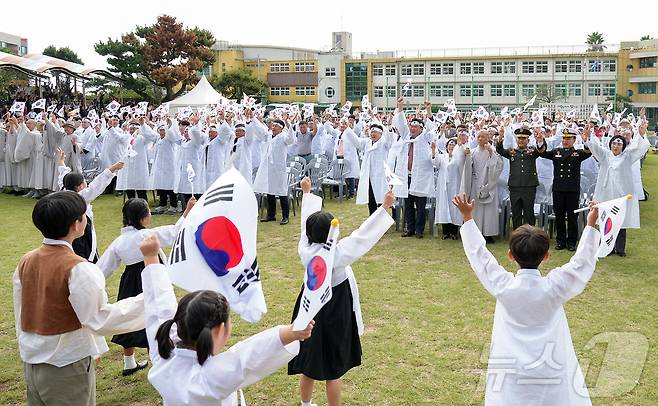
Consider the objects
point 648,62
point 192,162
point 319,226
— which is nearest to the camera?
point 319,226

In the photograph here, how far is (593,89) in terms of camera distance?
56469mm

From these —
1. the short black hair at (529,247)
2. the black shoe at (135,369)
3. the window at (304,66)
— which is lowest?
the black shoe at (135,369)

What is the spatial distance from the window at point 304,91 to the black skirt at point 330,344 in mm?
62194

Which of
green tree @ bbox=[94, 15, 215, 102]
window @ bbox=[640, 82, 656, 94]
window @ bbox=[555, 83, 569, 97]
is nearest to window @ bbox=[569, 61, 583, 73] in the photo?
window @ bbox=[555, 83, 569, 97]

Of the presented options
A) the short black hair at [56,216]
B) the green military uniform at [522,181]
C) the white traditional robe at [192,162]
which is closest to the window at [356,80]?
the white traditional robe at [192,162]

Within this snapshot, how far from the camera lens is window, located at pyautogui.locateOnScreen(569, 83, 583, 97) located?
56341mm

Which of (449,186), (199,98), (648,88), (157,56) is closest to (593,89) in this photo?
(648,88)

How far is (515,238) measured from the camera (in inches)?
114

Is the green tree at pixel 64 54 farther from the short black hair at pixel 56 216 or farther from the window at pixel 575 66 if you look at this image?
the short black hair at pixel 56 216

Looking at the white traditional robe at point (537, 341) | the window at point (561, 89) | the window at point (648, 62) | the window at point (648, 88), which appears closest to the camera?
the white traditional robe at point (537, 341)

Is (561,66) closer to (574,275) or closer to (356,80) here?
(356,80)

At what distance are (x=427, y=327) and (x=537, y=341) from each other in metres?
2.67

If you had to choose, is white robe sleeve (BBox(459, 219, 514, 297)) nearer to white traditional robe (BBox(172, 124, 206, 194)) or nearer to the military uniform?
the military uniform

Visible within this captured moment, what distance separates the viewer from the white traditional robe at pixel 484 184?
870cm
